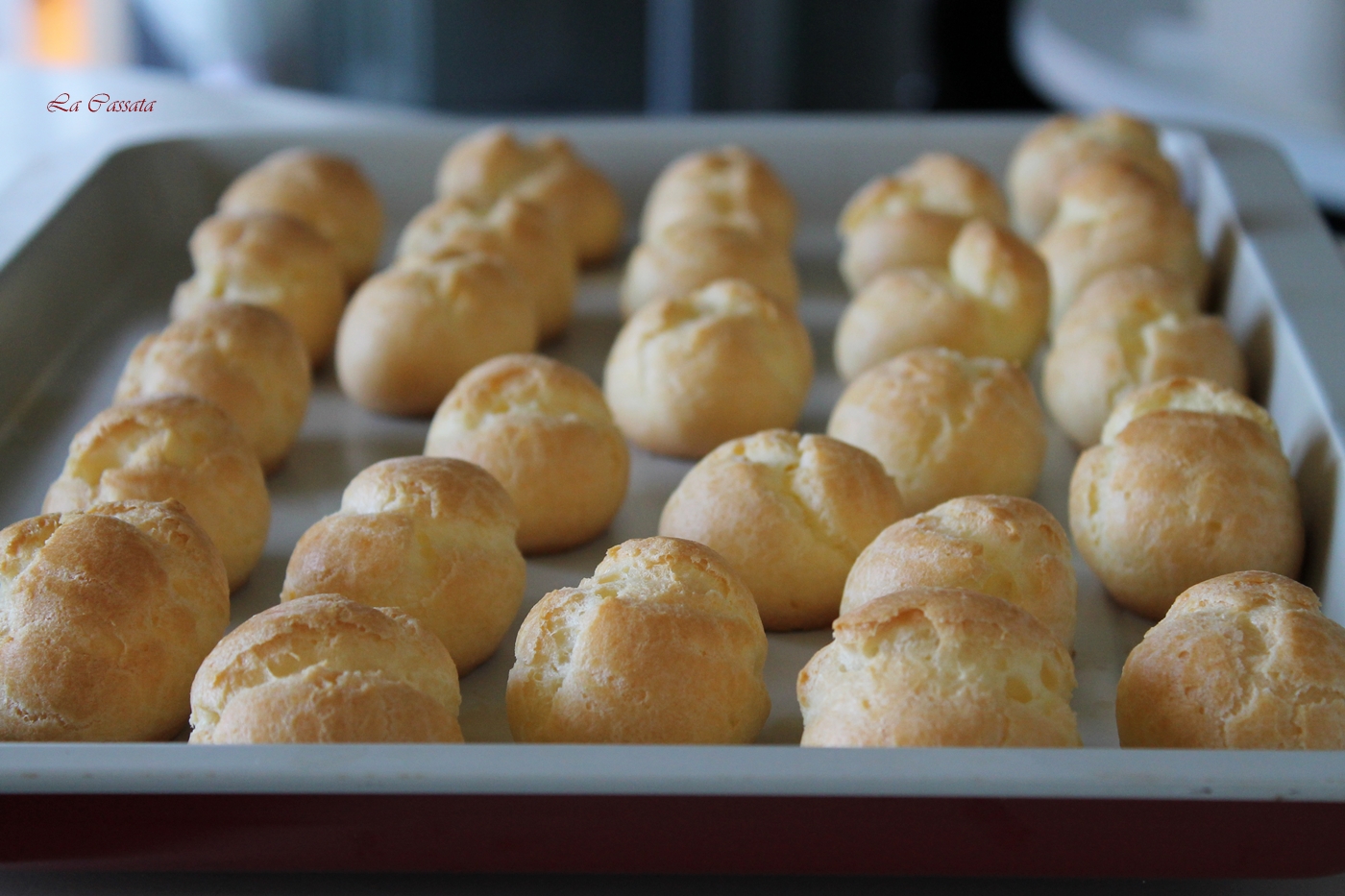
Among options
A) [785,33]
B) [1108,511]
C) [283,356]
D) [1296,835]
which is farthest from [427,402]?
[785,33]

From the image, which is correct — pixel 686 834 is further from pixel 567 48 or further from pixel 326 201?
pixel 567 48

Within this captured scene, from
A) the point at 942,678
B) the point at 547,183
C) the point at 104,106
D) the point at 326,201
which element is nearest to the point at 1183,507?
the point at 942,678

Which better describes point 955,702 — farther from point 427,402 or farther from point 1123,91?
point 1123,91

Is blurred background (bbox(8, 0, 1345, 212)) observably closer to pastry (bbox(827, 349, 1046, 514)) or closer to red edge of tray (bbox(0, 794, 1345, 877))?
pastry (bbox(827, 349, 1046, 514))

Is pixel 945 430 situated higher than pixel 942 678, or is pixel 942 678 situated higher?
pixel 942 678

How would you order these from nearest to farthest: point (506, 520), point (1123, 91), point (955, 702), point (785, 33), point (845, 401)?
A: point (955, 702)
point (506, 520)
point (845, 401)
point (1123, 91)
point (785, 33)

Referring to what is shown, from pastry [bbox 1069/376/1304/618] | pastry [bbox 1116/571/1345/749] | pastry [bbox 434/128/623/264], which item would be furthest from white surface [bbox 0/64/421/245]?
pastry [bbox 1116/571/1345/749]

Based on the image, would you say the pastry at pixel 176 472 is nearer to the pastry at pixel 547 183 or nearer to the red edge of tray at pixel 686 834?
the red edge of tray at pixel 686 834

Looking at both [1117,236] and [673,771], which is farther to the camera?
[1117,236]
